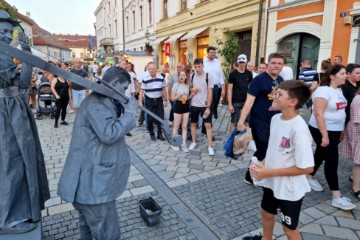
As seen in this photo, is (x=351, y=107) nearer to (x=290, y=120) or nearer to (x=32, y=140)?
(x=290, y=120)

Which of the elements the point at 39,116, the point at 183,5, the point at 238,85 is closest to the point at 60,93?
the point at 39,116

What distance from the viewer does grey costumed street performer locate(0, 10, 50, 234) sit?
2049mm

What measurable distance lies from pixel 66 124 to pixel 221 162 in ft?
17.0

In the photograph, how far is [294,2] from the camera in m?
9.84

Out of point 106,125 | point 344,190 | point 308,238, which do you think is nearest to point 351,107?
point 344,190

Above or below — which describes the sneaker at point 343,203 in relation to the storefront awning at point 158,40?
below

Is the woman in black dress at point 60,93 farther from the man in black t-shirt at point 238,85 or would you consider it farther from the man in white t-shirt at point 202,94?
the man in black t-shirt at point 238,85

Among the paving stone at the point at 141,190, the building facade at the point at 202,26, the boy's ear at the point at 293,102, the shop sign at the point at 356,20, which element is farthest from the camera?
the building facade at the point at 202,26

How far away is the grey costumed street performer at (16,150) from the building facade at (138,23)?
23459 mm

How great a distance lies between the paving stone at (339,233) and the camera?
9.36ft

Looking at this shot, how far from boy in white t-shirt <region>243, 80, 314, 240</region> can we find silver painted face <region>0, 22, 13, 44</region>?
2127 millimetres

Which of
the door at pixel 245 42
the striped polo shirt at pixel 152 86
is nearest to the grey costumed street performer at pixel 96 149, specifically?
the striped polo shirt at pixel 152 86

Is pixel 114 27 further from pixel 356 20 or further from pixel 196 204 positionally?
pixel 196 204

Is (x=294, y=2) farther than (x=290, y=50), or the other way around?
(x=290, y=50)
